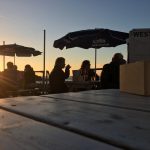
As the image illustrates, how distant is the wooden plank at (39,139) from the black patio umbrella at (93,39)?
842 centimetres

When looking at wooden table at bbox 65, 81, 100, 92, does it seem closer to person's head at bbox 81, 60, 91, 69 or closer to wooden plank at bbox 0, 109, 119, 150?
person's head at bbox 81, 60, 91, 69

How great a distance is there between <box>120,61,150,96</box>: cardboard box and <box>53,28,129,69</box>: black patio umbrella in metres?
6.87

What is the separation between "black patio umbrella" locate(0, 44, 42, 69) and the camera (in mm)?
12445

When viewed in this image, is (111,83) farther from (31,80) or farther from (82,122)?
(82,122)

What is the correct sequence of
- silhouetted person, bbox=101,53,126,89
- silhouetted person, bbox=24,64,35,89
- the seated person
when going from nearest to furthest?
silhouetted person, bbox=101,53,126,89 → the seated person → silhouetted person, bbox=24,64,35,89

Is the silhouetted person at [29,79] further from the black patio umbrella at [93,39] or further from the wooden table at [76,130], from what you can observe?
the wooden table at [76,130]

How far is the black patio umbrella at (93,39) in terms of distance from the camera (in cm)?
948

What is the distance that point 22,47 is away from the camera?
12672mm

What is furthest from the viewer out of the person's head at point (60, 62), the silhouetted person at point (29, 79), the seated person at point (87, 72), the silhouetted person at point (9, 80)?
the silhouetted person at point (29, 79)

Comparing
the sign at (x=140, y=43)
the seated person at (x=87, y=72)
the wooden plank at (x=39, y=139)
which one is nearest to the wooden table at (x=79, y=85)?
the seated person at (x=87, y=72)

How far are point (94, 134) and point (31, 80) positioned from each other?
866 cm

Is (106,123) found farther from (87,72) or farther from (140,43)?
(87,72)

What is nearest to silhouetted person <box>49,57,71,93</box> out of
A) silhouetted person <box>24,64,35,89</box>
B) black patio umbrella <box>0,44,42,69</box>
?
silhouetted person <box>24,64,35,89</box>

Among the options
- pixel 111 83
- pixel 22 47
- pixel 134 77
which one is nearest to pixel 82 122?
pixel 134 77
